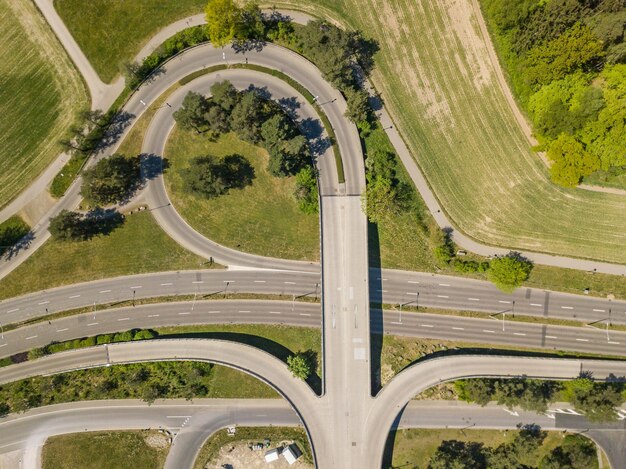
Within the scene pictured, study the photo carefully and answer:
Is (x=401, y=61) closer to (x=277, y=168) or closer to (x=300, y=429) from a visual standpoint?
(x=277, y=168)

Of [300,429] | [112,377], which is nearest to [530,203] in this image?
[300,429]

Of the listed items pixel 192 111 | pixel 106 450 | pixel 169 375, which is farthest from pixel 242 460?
pixel 192 111

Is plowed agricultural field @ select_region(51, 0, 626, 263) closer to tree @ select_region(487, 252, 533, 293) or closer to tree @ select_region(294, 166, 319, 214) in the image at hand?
tree @ select_region(487, 252, 533, 293)

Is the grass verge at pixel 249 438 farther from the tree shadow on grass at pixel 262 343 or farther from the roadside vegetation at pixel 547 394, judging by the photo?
the roadside vegetation at pixel 547 394

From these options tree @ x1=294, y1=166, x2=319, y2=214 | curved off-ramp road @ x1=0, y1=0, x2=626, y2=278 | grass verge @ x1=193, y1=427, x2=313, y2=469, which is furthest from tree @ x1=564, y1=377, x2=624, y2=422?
tree @ x1=294, y1=166, x2=319, y2=214

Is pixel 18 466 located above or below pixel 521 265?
below

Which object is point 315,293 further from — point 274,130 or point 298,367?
point 274,130
